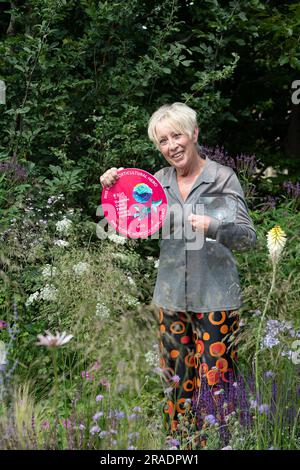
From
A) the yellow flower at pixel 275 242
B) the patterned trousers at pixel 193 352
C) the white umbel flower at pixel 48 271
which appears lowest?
the patterned trousers at pixel 193 352

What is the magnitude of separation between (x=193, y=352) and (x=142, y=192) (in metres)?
0.80

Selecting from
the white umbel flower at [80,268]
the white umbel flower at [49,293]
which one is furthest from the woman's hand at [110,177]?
the white umbel flower at [49,293]

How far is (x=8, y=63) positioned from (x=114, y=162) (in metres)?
1.24

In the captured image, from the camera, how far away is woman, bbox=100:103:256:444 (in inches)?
128

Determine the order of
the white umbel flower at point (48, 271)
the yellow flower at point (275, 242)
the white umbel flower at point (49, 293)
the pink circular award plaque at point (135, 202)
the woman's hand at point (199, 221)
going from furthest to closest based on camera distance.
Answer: the white umbel flower at point (48, 271)
the white umbel flower at point (49, 293)
the pink circular award plaque at point (135, 202)
the woman's hand at point (199, 221)
the yellow flower at point (275, 242)

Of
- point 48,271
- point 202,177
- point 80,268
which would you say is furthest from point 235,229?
point 48,271

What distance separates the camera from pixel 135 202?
135 inches

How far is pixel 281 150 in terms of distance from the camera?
865 centimetres

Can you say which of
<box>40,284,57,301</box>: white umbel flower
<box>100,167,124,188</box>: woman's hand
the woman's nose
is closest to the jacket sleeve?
the woman's nose

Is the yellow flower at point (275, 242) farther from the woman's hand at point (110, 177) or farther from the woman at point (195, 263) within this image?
the woman's hand at point (110, 177)

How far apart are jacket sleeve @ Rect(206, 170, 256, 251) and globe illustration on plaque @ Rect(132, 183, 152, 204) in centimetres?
36

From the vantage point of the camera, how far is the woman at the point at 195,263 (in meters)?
3.26

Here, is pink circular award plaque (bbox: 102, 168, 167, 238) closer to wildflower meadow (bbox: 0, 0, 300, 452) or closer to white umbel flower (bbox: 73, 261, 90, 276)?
wildflower meadow (bbox: 0, 0, 300, 452)
